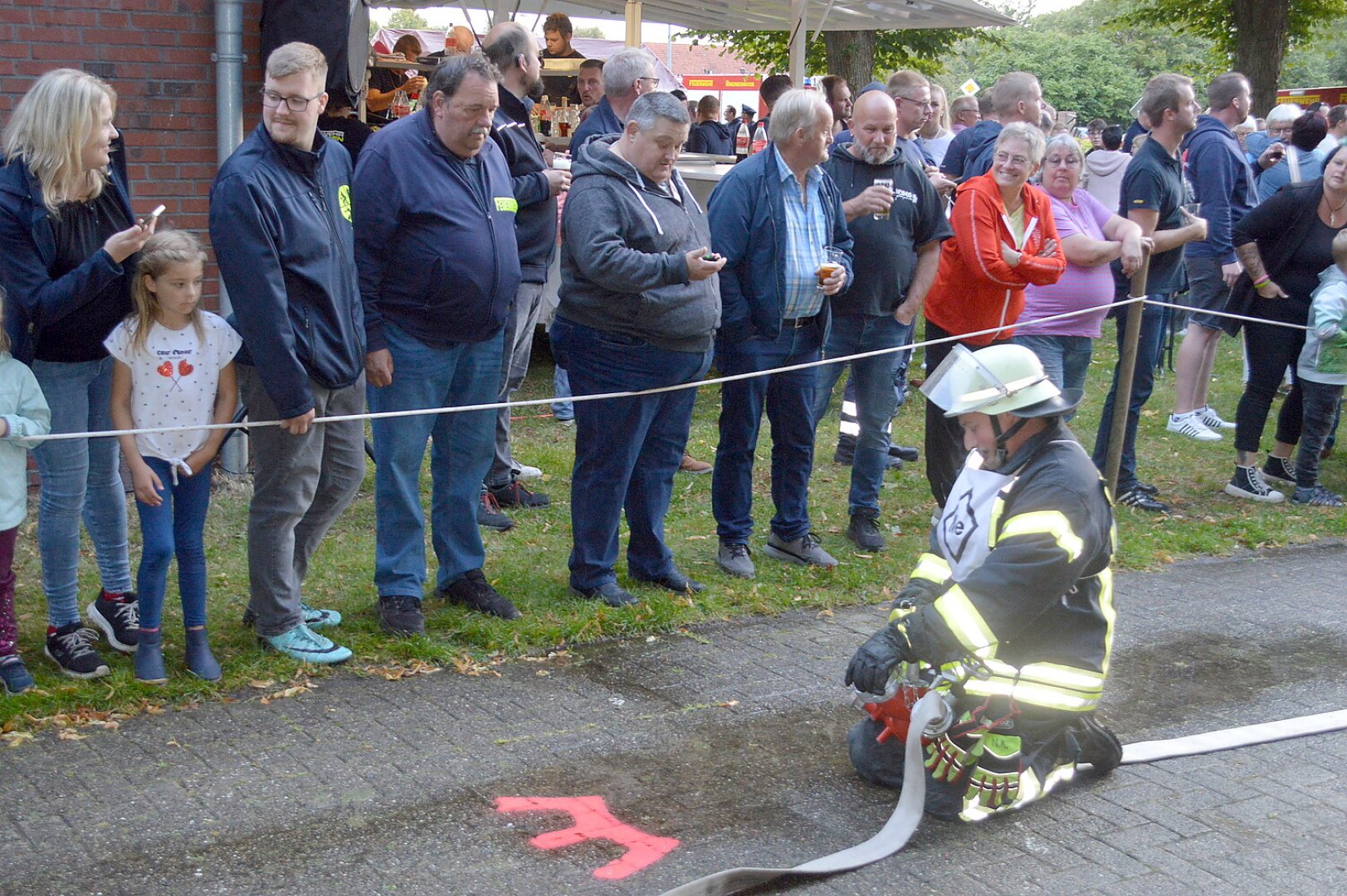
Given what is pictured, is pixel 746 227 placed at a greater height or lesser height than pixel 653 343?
greater

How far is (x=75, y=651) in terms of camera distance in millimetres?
4754

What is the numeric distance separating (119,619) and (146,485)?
775 mm

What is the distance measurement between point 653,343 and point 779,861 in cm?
246

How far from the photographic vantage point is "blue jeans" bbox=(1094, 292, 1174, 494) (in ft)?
26.1

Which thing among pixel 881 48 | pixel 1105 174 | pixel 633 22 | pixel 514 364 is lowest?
pixel 514 364

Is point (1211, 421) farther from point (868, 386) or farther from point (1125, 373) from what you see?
point (868, 386)

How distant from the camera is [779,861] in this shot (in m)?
3.78

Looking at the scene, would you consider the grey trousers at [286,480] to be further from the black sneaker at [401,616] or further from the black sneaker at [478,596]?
the black sneaker at [478,596]

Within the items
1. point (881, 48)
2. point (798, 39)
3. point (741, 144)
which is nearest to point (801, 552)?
point (798, 39)

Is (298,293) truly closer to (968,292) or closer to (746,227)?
(746,227)

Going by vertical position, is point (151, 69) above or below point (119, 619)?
above

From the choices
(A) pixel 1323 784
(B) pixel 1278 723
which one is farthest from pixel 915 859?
(B) pixel 1278 723

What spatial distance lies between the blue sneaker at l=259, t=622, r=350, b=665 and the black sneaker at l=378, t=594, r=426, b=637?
27 centimetres

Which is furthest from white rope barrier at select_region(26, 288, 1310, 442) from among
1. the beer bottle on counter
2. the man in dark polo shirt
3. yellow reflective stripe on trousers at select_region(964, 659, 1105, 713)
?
the beer bottle on counter
